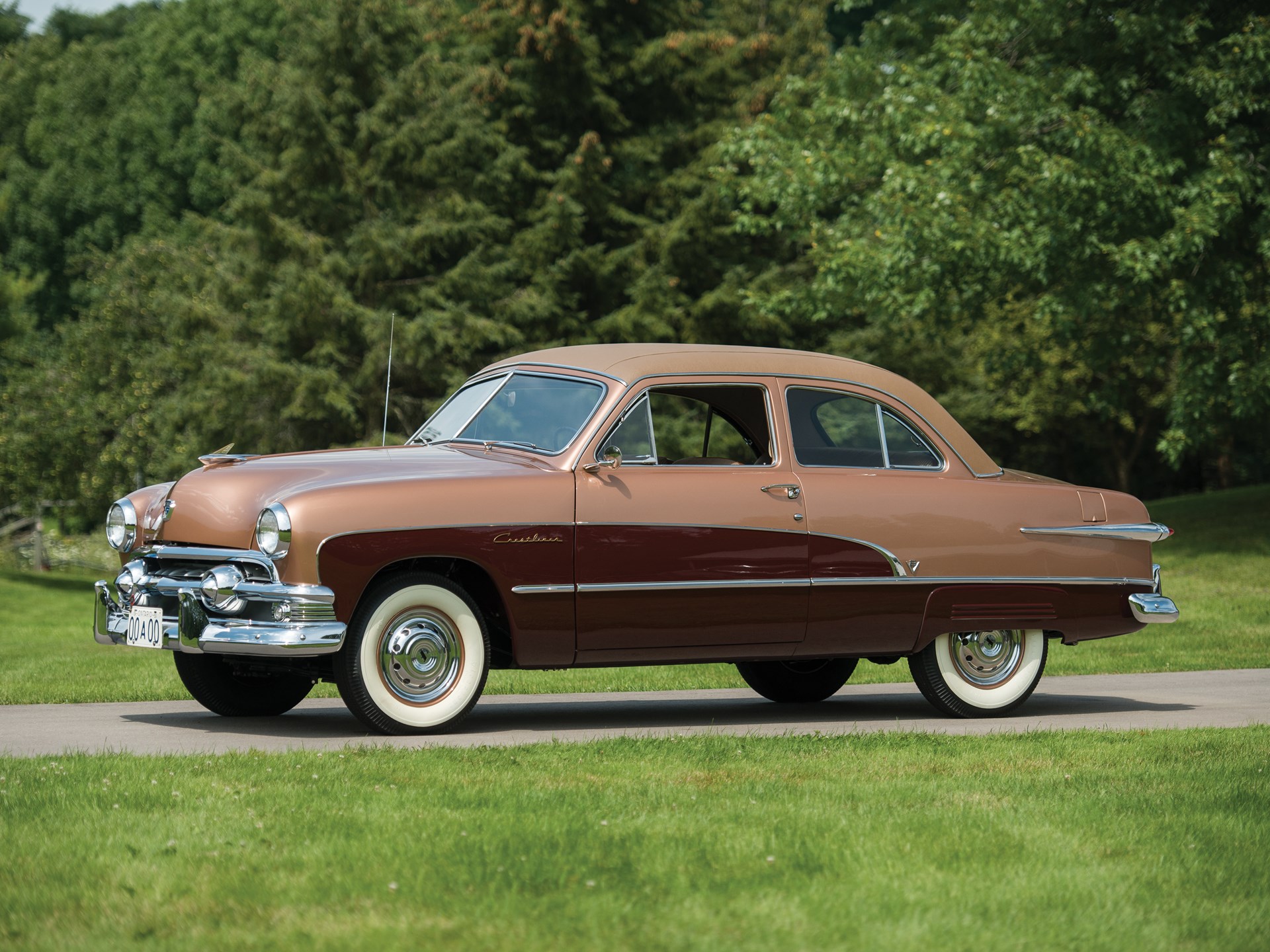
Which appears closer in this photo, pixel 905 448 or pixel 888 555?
pixel 888 555

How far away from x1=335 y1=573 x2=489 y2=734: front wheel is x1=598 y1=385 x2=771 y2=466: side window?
1179 millimetres

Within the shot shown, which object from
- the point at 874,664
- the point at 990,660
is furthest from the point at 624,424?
the point at 874,664

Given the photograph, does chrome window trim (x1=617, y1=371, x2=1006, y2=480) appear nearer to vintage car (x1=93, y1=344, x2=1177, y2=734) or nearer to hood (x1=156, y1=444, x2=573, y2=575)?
vintage car (x1=93, y1=344, x2=1177, y2=734)

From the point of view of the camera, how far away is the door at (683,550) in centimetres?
846

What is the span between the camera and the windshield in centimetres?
884

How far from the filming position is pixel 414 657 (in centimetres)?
823

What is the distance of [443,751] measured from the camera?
7488 mm

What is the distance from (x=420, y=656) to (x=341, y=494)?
0.95m

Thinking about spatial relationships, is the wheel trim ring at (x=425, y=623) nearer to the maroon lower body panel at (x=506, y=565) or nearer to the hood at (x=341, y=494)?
the maroon lower body panel at (x=506, y=565)

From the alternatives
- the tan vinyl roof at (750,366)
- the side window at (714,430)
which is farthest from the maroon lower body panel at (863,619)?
the tan vinyl roof at (750,366)

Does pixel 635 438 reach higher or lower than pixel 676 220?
lower

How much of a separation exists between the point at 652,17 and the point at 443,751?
31171 mm

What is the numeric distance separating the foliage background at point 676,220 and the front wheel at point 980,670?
12097 millimetres

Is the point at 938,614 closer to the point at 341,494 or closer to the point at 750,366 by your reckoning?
the point at 750,366
